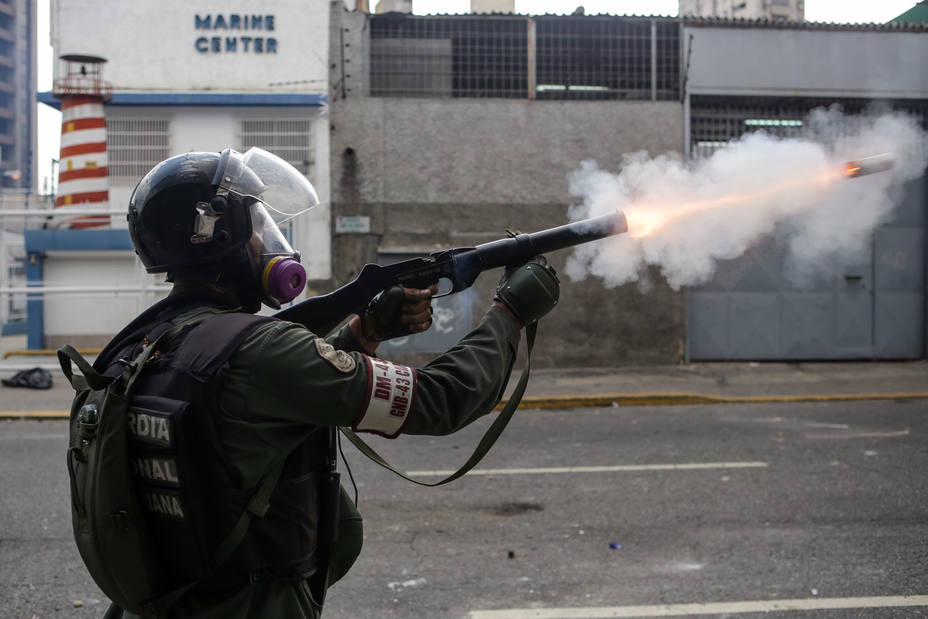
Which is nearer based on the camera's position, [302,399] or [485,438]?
[302,399]

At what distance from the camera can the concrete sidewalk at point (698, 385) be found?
427 inches

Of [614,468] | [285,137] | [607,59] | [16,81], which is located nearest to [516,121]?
[607,59]

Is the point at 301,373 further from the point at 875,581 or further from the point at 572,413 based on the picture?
the point at 572,413

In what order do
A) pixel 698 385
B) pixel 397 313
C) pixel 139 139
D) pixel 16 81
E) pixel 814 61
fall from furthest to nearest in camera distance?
pixel 16 81, pixel 139 139, pixel 814 61, pixel 698 385, pixel 397 313

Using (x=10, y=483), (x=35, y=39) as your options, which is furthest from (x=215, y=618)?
(x=35, y=39)

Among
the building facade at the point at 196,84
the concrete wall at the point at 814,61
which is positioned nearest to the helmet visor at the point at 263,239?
the building facade at the point at 196,84

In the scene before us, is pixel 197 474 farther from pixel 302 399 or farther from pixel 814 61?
pixel 814 61

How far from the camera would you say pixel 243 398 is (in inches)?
68.0

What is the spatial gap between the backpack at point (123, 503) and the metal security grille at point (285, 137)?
12667 mm

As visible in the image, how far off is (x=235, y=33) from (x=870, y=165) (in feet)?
42.0

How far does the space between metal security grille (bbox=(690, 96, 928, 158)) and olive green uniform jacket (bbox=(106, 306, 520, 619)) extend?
12.7m

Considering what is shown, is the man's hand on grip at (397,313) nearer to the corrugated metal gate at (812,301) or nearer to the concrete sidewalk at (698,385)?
the concrete sidewalk at (698,385)

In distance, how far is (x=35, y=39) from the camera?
55.8 m

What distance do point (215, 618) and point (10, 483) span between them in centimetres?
574
